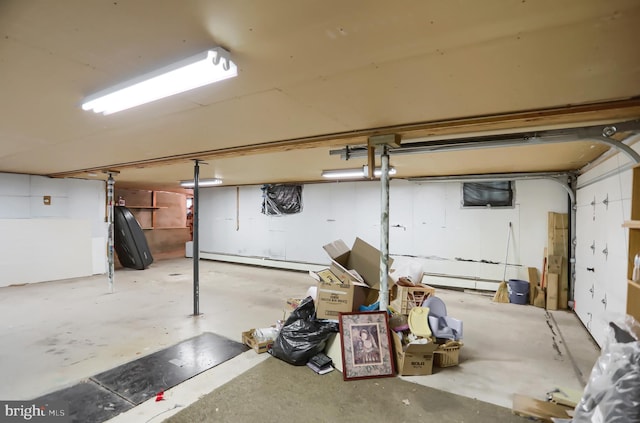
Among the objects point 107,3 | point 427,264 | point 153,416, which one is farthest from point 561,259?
point 107,3

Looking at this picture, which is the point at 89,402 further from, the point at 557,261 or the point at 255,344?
the point at 557,261

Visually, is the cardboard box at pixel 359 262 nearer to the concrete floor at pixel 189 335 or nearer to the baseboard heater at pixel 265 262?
the concrete floor at pixel 189 335

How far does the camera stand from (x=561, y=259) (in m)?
4.86

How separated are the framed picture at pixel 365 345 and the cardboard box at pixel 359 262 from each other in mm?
417

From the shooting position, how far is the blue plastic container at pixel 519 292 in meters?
4.99

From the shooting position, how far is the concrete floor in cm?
257

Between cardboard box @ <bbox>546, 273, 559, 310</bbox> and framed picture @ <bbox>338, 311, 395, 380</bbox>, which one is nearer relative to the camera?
framed picture @ <bbox>338, 311, 395, 380</bbox>

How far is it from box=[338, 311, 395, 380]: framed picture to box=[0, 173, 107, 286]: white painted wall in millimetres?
6612

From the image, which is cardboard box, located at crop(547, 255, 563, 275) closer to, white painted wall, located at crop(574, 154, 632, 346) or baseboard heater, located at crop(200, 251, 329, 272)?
white painted wall, located at crop(574, 154, 632, 346)

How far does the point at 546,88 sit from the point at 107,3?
2.25m

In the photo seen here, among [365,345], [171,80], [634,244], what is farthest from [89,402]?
[634,244]

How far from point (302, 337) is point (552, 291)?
4.26 meters

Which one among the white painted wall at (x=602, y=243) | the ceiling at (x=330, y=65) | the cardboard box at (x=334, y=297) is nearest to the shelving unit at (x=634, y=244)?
the white painted wall at (x=602, y=243)

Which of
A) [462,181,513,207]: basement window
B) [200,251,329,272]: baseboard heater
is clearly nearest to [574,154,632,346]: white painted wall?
[462,181,513,207]: basement window
